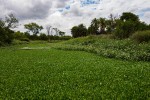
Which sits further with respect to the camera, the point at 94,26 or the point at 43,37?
the point at 43,37

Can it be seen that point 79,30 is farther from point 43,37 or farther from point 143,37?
point 143,37

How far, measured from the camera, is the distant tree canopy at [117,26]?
55.8 metres

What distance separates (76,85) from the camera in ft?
38.2

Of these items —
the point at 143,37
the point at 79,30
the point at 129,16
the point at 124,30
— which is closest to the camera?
the point at 143,37

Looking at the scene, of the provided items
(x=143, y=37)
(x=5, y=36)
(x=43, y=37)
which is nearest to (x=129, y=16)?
(x=5, y=36)

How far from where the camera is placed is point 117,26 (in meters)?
59.5

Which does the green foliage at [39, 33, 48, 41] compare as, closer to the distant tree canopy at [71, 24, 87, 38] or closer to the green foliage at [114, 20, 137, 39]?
the distant tree canopy at [71, 24, 87, 38]

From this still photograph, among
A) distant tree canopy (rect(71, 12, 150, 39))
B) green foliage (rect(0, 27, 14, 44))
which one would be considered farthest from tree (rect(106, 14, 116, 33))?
green foliage (rect(0, 27, 14, 44))

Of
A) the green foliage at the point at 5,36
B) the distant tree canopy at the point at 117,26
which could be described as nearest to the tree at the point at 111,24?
the distant tree canopy at the point at 117,26

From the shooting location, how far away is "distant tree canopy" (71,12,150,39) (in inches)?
2196

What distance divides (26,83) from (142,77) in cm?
653

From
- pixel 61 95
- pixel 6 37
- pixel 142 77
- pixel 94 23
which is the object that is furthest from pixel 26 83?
pixel 94 23

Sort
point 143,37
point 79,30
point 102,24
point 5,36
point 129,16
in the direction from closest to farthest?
1. point 143,37
2. point 5,36
3. point 129,16
4. point 102,24
5. point 79,30

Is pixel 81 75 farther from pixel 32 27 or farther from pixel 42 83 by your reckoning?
pixel 32 27
